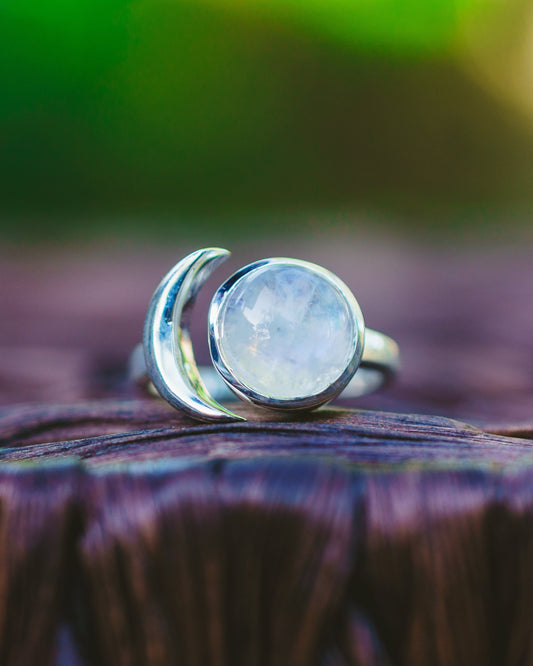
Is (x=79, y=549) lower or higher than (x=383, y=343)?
lower

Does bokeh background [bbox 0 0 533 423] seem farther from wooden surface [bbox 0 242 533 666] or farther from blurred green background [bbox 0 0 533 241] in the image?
wooden surface [bbox 0 242 533 666]

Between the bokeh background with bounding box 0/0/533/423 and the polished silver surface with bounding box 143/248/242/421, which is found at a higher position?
the bokeh background with bounding box 0/0/533/423

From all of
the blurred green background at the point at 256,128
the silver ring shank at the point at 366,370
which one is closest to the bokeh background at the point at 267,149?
the blurred green background at the point at 256,128

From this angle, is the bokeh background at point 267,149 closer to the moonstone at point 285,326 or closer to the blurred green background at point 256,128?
the blurred green background at point 256,128

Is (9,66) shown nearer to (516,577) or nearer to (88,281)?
(88,281)

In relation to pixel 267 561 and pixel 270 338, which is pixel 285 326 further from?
pixel 267 561

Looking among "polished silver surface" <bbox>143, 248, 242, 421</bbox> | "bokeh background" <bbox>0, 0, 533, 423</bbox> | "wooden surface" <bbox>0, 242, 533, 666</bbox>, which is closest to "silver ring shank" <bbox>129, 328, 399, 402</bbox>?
"polished silver surface" <bbox>143, 248, 242, 421</bbox>

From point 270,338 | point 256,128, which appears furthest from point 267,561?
point 256,128

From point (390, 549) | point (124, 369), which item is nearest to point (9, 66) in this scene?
point (124, 369)
